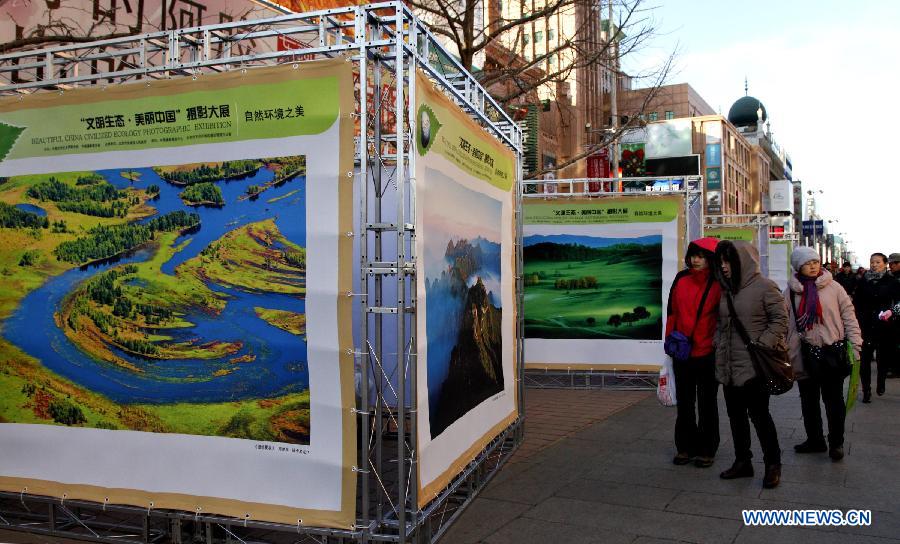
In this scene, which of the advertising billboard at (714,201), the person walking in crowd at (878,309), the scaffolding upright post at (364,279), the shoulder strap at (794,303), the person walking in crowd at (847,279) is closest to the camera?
the scaffolding upright post at (364,279)

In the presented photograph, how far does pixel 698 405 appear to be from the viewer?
657 centimetres

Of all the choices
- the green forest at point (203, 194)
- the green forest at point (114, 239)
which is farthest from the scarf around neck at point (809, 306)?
the green forest at point (114, 239)

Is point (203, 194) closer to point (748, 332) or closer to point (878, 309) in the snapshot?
point (748, 332)

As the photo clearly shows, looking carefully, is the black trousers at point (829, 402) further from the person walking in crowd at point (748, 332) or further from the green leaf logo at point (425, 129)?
the green leaf logo at point (425, 129)

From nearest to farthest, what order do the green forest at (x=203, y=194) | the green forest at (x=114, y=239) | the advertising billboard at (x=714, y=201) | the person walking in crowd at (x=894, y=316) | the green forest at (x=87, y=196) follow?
the green forest at (x=203, y=194), the green forest at (x=114, y=239), the green forest at (x=87, y=196), the person walking in crowd at (x=894, y=316), the advertising billboard at (x=714, y=201)

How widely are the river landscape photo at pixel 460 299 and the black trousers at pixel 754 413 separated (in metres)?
1.95

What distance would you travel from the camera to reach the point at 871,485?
19.8 ft

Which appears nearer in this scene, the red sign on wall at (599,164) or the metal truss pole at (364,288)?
the metal truss pole at (364,288)

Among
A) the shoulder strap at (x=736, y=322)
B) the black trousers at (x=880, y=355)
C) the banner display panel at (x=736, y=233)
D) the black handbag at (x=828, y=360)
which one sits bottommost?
the black trousers at (x=880, y=355)

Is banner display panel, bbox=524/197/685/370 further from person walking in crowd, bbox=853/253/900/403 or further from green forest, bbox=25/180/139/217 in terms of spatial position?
green forest, bbox=25/180/139/217

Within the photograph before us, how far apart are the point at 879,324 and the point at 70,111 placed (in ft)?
33.5

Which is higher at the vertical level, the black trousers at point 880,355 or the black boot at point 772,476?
the black trousers at point 880,355

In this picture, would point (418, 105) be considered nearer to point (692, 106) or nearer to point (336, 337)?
point (336, 337)

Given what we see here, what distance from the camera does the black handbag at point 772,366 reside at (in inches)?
225
